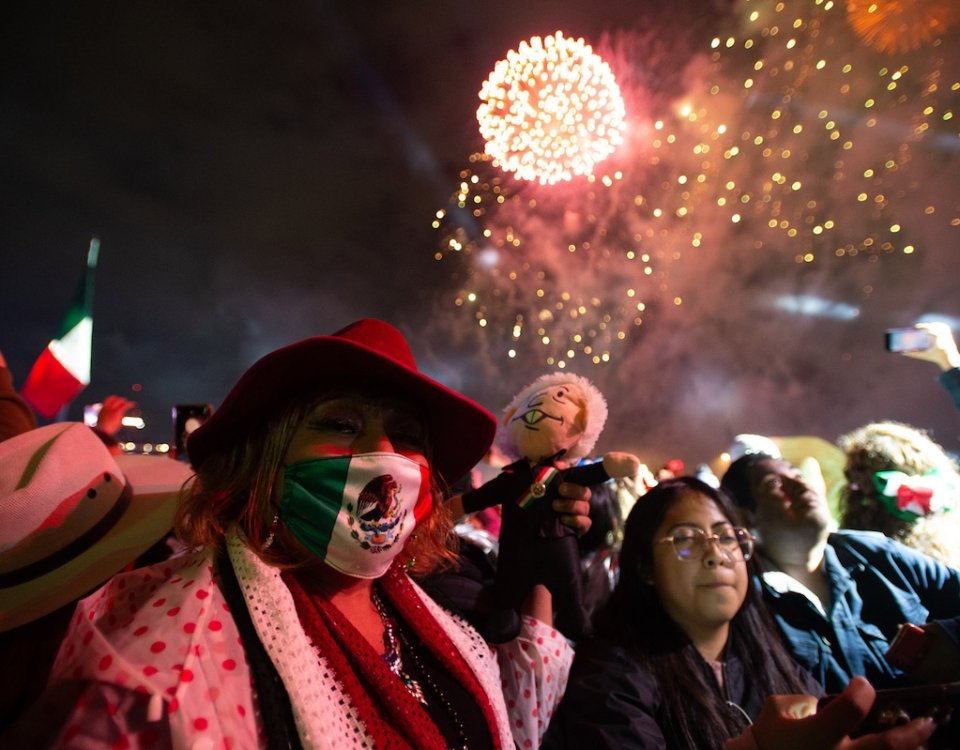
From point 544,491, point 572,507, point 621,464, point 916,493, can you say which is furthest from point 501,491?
point 916,493

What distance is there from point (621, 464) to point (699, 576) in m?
0.54

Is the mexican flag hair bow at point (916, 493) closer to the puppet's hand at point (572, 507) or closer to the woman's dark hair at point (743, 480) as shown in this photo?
the woman's dark hair at point (743, 480)

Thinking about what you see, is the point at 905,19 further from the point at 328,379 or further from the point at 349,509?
the point at 349,509

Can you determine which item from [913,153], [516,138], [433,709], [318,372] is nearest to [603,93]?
[516,138]

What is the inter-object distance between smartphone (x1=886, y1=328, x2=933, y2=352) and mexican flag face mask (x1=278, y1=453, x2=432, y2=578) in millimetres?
3431

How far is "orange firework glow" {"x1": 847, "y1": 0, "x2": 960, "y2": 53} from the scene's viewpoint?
5.38 meters

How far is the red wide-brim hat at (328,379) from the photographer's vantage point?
1.62 meters

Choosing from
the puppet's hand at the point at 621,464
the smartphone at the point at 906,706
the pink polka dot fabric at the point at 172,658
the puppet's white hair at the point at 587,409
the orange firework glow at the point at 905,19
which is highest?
the orange firework glow at the point at 905,19

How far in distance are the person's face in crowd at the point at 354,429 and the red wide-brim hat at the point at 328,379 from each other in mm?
71

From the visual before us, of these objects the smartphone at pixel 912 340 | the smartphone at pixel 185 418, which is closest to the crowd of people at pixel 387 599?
the smartphone at pixel 912 340

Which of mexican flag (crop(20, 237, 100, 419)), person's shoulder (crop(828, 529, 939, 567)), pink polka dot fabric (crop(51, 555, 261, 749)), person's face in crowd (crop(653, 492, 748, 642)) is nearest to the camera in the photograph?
pink polka dot fabric (crop(51, 555, 261, 749))

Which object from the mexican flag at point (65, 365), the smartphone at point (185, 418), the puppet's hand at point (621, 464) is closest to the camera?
the puppet's hand at point (621, 464)

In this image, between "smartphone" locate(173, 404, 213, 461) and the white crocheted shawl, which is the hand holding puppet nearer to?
the white crocheted shawl

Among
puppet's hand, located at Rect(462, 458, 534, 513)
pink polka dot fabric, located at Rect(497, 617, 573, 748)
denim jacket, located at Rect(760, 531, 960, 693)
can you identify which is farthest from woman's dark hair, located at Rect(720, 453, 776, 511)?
pink polka dot fabric, located at Rect(497, 617, 573, 748)
